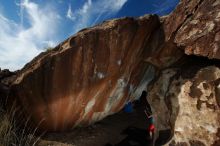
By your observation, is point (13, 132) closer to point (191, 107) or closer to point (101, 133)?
point (101, 133)

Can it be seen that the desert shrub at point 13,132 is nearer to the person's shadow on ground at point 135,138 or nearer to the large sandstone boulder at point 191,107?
the person's shadow on ground at point 135,138

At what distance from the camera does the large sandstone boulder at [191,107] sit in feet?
15.5

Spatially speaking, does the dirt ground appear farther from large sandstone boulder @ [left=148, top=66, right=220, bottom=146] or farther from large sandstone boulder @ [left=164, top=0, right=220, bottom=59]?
large sandstone boulder @ [left=164, top=0, right=220, bottom=59]

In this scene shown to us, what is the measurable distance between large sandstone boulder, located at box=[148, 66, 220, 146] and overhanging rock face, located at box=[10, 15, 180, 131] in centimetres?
81

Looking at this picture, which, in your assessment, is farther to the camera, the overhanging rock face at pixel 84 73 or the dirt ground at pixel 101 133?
the dirt ground at pixel 101 133

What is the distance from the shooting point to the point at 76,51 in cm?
561

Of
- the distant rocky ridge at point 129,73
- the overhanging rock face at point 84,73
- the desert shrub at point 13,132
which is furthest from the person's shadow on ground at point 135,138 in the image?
the desert shrub at point 13,132

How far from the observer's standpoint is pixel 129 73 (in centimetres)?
618

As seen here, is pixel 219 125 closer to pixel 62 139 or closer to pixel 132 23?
pixel 132 23

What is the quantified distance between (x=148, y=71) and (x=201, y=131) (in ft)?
6.45

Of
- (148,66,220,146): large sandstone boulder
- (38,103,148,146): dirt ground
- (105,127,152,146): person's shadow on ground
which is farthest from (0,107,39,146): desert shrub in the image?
(148,66,220,146): large sandstone boulder

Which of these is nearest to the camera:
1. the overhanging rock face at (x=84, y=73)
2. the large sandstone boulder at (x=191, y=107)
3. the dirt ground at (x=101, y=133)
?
the large sandstone boulder at (x=191, y=107)

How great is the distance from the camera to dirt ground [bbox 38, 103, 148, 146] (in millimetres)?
5742

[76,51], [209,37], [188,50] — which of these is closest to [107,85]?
[76,51]
